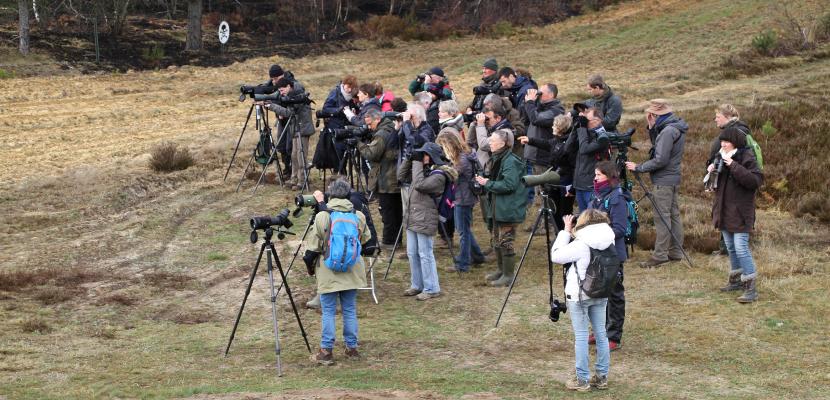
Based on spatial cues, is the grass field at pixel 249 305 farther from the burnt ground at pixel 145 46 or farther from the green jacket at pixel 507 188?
the burnt ground at pixel 145 46

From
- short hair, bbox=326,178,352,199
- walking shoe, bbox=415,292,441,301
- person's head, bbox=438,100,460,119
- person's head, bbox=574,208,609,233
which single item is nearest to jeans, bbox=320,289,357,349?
short hair, bbox=326,178,352,199

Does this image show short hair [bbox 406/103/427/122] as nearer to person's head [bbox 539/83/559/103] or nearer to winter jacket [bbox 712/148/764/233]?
person's head [bbox 539/83/559/103]

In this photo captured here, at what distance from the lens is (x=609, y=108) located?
12.6 metres

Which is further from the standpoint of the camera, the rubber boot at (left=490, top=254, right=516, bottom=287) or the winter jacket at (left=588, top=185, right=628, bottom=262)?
the rubber boot at (left=490, top=254, right=516, bottom=287)

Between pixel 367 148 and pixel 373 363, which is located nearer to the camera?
pixel 373 363

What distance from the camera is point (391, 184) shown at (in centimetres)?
→ 1280

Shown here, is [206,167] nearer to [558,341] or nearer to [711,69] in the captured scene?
[558,341]

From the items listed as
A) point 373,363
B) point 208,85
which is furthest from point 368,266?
point 208,85

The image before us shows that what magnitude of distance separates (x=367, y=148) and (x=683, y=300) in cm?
421

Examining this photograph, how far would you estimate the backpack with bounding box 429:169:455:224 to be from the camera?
37.4 feet

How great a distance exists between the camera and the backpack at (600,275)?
809 centimetres

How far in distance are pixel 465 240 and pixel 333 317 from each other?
3345 millimetres

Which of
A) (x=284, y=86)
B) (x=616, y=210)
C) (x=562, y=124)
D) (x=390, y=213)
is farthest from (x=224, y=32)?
(x=616, y=210)

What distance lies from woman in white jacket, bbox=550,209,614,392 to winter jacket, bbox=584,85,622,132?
4437 mm
